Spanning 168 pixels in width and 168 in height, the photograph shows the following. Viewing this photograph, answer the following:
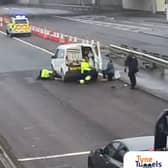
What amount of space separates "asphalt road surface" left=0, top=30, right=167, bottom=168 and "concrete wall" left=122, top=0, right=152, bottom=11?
212 ft

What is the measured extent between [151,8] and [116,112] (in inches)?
2907

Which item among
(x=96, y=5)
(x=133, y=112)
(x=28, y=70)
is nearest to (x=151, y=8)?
(x=96, y=5)

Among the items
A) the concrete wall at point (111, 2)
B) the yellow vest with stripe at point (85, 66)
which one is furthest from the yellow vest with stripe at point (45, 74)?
the concrete wall at point (111, 2)

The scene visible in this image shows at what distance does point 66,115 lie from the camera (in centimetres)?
2169

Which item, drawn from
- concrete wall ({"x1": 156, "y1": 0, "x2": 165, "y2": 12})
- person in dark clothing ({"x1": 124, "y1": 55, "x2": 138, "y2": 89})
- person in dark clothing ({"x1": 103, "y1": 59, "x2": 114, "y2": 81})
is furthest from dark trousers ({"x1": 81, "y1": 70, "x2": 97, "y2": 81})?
concrete wall ({"x1": 156, "y1": 0, "x2": 165, "y2": 12})

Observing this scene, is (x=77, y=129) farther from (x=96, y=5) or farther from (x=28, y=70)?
(x=96, y=5)

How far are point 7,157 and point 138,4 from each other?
278ft

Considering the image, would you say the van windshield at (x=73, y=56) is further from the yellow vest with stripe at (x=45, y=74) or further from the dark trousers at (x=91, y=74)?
the yellow vest with stripe at (x=45, y=74)

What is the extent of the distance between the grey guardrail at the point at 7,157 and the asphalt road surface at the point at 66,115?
23 centimetres

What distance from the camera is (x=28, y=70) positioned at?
3431 centimetres

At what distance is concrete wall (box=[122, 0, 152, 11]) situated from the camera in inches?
3743

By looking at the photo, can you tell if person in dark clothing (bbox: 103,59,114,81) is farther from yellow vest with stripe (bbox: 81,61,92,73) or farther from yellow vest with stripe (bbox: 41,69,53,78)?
yellow vest with stripe (bbox: 41,69,53,78)

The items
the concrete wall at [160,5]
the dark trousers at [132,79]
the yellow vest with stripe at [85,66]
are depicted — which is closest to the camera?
the dark trousers at [132,79]

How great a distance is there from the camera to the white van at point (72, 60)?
29.8m
